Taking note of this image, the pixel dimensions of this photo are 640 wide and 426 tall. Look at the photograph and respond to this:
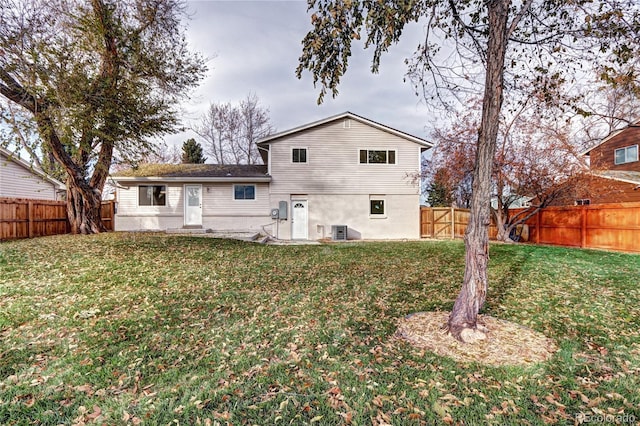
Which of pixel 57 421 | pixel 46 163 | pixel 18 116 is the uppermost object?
pixel 18 116

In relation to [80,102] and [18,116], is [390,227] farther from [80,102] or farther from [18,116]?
[18,116]

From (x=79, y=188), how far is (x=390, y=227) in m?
14.0

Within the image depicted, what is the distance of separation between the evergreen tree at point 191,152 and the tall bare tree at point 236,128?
1.01 meters

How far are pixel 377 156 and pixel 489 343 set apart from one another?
42.4 ft

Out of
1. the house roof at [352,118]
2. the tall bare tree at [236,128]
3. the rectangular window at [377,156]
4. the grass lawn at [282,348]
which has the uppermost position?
the tall bare tree at [236,128]

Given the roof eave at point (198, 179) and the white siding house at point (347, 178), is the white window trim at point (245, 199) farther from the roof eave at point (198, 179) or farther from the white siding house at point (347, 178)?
the white siding house at point (347, 178)

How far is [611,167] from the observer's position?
18516 mm

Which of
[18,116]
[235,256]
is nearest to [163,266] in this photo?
[235,256]

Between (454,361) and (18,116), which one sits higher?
(18,116)

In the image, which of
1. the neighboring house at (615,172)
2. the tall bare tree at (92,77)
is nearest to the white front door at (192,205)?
the tall bare tree at (92,77)

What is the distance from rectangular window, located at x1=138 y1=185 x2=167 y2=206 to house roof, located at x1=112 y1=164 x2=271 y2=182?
0.64 m

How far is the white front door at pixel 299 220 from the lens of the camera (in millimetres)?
15289

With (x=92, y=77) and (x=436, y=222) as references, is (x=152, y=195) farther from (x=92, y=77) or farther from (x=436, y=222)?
(x=436, y=222)

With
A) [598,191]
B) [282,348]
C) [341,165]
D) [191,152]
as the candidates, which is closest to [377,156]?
[341,165]
